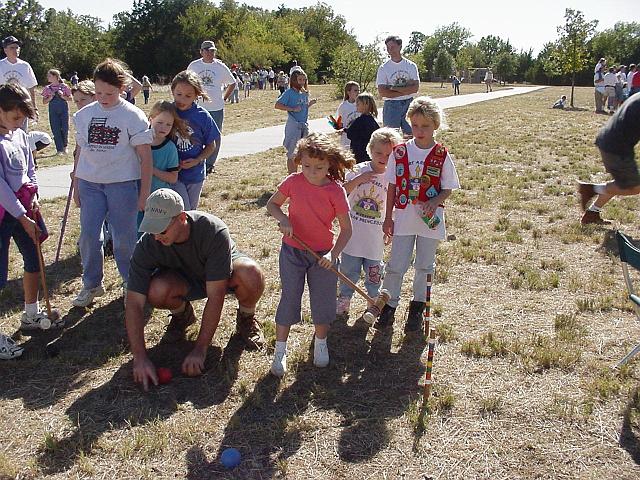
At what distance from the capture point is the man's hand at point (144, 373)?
3.79 m

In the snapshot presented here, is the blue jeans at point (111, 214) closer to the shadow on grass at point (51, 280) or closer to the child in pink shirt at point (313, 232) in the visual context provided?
the shadow on grass at point (51, 280)

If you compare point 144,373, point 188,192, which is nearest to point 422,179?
point 188,192

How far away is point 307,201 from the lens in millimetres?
3906

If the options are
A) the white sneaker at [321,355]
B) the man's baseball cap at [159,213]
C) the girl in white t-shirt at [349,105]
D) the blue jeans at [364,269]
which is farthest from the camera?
the girl in white t-shirt at [349,105]

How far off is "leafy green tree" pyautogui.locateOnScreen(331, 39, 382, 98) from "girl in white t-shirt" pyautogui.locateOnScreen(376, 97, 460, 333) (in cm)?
2490

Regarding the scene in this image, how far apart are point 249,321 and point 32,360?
1510 millimetres

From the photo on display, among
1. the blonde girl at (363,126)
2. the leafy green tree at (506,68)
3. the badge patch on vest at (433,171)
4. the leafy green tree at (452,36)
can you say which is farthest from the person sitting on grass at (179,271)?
the leafy green tree at (452,36)

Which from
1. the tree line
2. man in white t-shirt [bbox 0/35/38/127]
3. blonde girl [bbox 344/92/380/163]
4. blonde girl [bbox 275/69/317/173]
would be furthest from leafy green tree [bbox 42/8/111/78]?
blonde girl [bbox 344/92/380/163]

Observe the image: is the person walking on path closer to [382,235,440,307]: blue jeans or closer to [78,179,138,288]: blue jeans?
[78,179,138,288]: blue jeans

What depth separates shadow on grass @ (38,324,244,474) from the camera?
324 cm

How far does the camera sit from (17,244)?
4430mm

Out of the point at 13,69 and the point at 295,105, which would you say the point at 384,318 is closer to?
the point at 295,105

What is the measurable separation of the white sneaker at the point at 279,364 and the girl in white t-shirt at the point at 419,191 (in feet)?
3.54

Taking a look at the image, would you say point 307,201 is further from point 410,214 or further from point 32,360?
point 32,360
